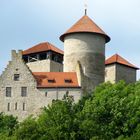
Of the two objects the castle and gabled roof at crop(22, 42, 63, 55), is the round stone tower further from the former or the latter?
gabled roof at crop(22, 42, 63, 55)

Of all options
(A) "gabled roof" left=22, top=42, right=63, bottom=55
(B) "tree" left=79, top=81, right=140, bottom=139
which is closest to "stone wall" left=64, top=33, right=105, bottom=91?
(A) "gabled roof" left=22, top=42, right=63, bottom=55

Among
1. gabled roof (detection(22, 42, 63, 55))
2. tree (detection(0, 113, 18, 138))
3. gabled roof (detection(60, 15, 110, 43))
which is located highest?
gabled roof (detection(60, 15, 110, 43))

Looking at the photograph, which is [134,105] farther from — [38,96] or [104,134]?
[38,96]

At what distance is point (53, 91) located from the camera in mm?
80625

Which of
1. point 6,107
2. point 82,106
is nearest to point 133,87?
point 82,106

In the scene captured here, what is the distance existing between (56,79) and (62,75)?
1159mm

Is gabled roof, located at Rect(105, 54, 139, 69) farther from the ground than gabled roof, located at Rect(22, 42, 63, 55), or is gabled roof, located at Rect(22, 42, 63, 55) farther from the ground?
gabled roof, located at Rect(22, 42, 63, 55)

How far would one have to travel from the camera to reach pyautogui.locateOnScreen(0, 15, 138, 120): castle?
80812 millimetres

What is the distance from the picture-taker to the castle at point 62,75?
8081 centimetres

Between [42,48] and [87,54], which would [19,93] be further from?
[42,48]

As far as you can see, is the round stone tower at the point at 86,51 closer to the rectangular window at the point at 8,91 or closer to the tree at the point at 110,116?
the rectangular window at the point at 8,91

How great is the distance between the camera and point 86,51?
8469 centimetres

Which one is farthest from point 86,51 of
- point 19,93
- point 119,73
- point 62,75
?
point 119,73

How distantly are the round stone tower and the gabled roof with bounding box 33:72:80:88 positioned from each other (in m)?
1.72
